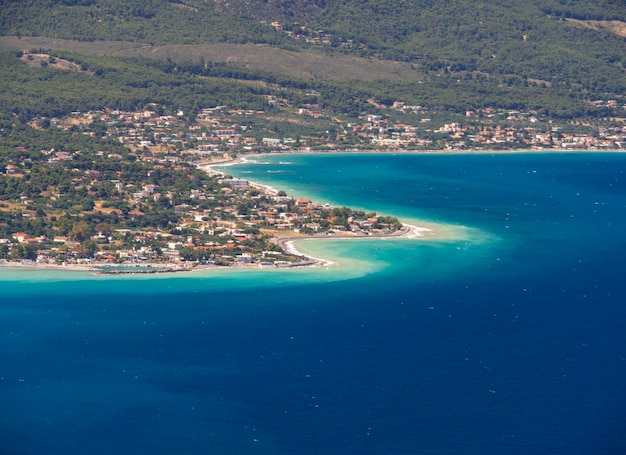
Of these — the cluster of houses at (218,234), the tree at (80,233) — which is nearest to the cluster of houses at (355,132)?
the cluster of houses at (218,234)

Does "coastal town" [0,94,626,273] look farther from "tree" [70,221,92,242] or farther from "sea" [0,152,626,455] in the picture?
"sea" [0,152,626,455]

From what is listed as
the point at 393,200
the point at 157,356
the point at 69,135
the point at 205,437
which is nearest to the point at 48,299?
the point at 157,356

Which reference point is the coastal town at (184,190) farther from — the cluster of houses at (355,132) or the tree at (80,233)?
the cluster of houses at (355,132)

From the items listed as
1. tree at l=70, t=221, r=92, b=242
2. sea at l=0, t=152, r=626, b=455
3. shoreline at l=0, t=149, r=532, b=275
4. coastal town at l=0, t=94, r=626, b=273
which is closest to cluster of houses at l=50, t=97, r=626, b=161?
coastal town at l=0, t=94, r=626, b=273

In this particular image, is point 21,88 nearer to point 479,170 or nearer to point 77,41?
point 77,41

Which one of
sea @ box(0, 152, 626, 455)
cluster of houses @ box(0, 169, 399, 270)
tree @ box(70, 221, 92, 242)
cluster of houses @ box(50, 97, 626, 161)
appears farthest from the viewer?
cluster of houses @ box(50, 97, 626, 161)

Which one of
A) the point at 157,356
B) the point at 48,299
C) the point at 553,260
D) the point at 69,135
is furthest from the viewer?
the point at 69,135
